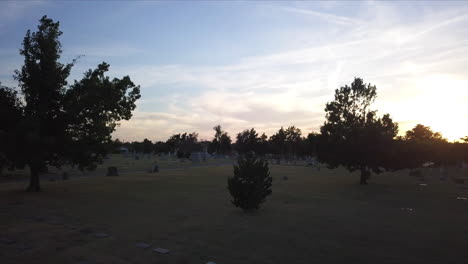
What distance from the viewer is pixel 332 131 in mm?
28922

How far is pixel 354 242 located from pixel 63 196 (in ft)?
51.0

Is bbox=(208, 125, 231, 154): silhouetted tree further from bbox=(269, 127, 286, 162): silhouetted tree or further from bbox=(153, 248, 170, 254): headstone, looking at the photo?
bbox=(153, 248, 170, 254): headstone

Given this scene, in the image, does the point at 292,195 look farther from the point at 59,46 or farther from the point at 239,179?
the point at 59,46

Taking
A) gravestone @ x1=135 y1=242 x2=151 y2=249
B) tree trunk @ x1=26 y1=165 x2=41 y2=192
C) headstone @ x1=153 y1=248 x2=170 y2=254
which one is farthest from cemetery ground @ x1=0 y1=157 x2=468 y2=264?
tree trunk @ x1=26 y1=165 x2=41 y2=192

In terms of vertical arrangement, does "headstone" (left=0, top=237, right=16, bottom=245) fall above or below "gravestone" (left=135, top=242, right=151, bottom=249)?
below

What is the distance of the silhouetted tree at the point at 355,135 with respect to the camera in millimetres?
25516

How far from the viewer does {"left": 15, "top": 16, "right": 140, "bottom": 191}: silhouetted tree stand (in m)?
18.0

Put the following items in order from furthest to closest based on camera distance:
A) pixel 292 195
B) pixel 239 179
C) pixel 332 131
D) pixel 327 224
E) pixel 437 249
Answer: pixel 332 131
pixel 292 195
pixel 239 179
pixel 327 224
pixel 437 249

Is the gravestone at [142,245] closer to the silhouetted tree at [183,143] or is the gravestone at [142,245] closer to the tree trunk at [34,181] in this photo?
the tree trunk at [34,181]

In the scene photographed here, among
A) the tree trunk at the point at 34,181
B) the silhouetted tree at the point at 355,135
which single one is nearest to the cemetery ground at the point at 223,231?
the tree trunk at the point at 34,181

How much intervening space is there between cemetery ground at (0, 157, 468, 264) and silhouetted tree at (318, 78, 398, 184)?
8.74 m

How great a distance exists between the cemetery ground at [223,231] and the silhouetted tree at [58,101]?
9.52 ft

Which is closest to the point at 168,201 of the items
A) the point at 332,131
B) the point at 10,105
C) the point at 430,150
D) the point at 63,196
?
the point at 63,196

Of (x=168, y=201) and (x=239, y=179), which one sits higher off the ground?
(x=239, y=179)
